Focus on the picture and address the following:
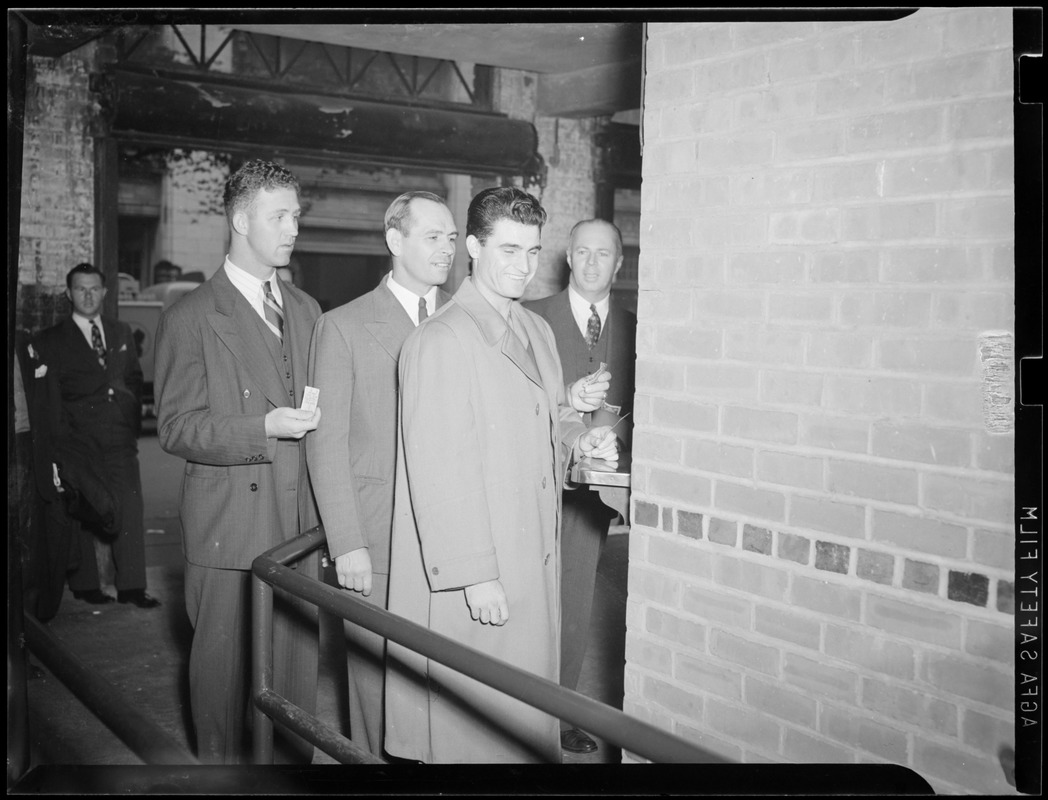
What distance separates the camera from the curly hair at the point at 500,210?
215 cm

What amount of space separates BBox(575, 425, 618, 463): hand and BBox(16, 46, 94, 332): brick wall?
3580mm

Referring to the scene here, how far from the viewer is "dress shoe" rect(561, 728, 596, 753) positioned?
113 inches

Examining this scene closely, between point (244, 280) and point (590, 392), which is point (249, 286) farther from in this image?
point (590, 392)

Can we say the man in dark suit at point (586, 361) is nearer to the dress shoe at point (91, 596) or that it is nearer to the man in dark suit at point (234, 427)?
the man in dark suit at point (234, 427)

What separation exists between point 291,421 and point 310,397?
92 millimetres

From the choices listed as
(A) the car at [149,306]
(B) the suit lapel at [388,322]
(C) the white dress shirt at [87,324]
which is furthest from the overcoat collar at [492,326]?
(A) the car at [149,306]

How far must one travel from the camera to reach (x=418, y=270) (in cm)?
260

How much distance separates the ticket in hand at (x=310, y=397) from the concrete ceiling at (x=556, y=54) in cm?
203

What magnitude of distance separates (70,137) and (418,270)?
3.68m

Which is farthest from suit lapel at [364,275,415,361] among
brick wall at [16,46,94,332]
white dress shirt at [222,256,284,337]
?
brick wall at [16,46,94,332]

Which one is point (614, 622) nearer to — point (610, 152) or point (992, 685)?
point (992, 685)

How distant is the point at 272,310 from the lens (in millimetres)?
2664

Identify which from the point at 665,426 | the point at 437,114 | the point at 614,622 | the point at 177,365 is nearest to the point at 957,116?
the point at 665,426

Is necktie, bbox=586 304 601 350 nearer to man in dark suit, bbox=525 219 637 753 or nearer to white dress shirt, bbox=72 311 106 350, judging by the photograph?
man in dark suit, bbox=525 219 637 753
